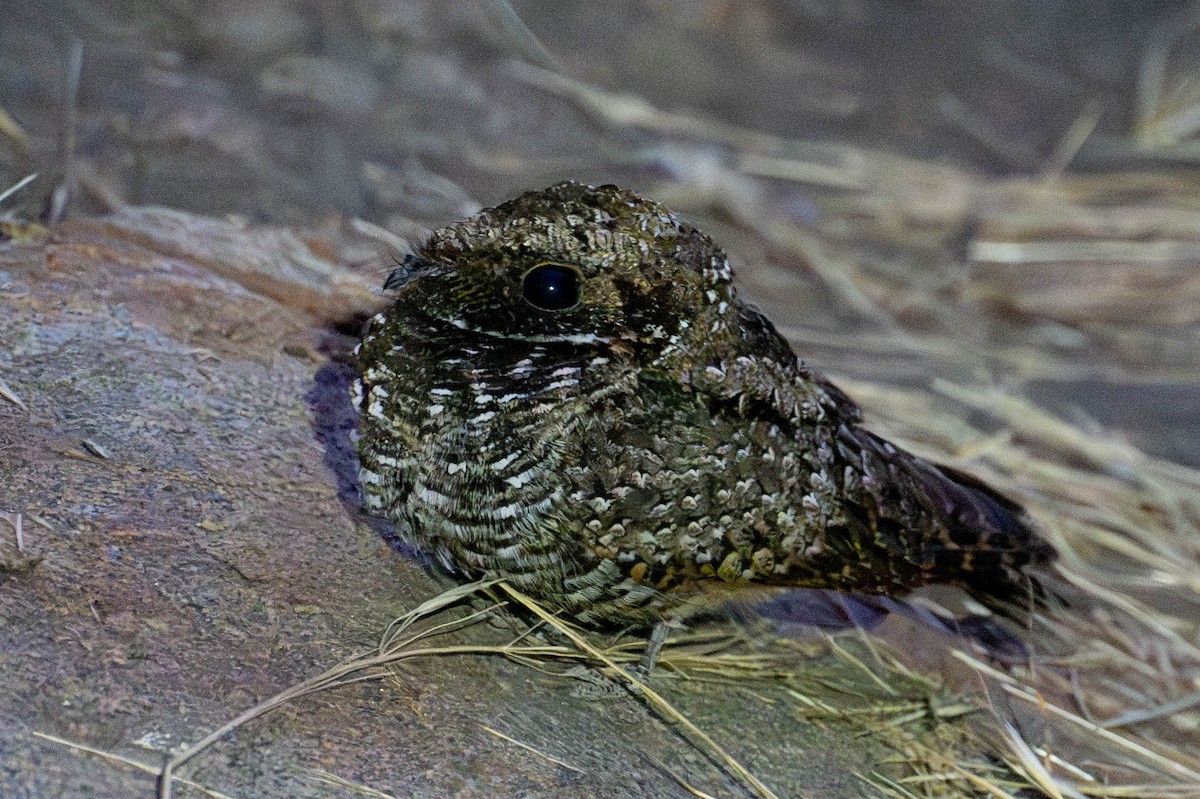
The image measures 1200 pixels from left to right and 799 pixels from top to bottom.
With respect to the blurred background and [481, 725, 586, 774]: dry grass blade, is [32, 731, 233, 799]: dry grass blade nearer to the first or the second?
[481, 725, 586, 774]: dry grass blade

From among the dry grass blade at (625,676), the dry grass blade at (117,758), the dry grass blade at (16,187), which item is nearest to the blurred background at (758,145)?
the dry grass blade at (16,187)

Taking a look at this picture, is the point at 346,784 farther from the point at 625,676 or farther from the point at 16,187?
the point at 16,187

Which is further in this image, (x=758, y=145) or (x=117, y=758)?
(x=758, y=145)

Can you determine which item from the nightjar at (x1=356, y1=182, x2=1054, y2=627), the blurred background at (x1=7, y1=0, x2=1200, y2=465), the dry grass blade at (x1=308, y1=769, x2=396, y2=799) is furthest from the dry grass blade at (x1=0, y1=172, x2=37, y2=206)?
the dry grass blade at (x1=308, y1=769, x2=396, y2=799)

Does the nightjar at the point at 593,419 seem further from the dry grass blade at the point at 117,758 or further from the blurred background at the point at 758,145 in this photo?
the blurred background at the point at 758,145

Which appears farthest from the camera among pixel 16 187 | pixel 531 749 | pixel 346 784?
pixel 16 187

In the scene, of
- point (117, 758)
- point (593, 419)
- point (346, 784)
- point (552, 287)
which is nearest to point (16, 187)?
point (552, 287)

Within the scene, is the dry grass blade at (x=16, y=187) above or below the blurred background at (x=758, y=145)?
below
